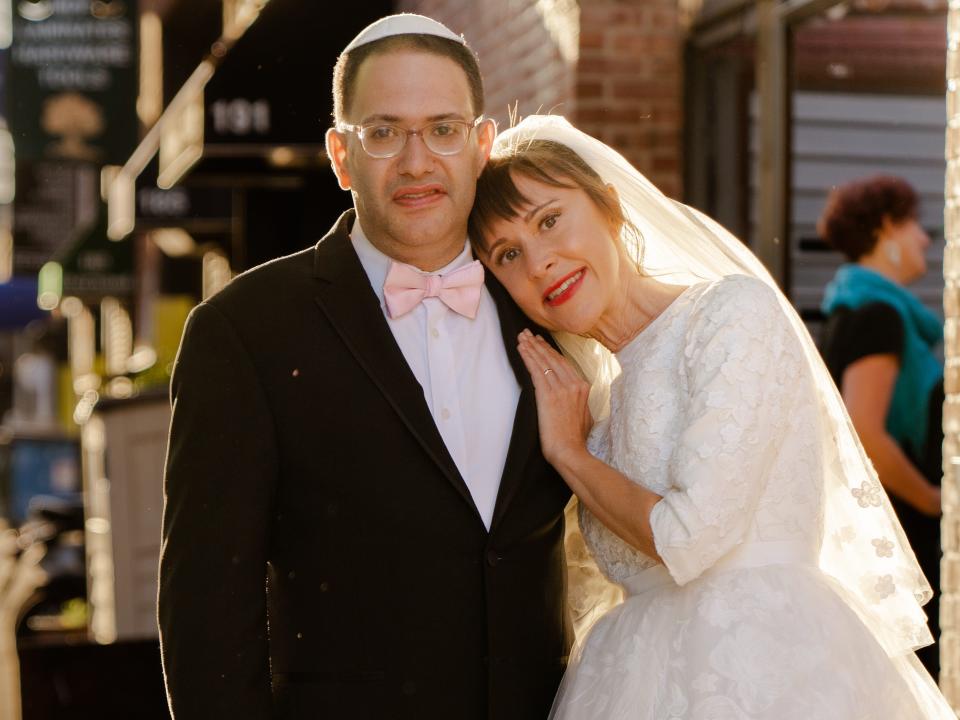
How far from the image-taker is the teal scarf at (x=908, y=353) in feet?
15.7

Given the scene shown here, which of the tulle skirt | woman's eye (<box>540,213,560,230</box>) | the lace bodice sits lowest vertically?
the tulle skirt

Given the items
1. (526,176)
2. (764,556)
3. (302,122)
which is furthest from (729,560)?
(302,122)

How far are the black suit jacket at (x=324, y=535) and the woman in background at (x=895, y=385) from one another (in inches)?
95.2

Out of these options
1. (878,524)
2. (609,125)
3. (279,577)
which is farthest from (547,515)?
(609,125)

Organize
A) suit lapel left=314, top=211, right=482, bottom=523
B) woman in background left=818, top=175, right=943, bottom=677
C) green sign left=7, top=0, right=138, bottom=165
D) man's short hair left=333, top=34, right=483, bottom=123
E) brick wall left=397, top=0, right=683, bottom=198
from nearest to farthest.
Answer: suit lapel left=314, top=211, right=482, bottom=523, man's short hair left=333, top=34, right=483, bottom=123, woman in background left=818, top=175, right=943, bottom=677, brick wall left=397, top=0, right=683, bottom=198, green sign left=7, top=0, right=138, bottom=165

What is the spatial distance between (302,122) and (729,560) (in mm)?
4936

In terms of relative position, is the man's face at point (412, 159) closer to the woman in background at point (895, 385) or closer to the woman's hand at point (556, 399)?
the woman's hand at point (556, 399)

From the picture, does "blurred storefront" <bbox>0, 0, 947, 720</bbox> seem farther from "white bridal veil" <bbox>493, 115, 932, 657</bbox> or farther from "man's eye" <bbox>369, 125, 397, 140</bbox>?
"man's eye" <bbox>369, 125, 397, 140</bbox>

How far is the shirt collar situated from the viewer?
2.79 meters

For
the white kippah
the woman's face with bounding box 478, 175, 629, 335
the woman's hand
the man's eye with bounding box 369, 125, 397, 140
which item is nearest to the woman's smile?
the woman's face with bounding box 478, 175, 629, 335

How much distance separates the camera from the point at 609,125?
5609 millimetres

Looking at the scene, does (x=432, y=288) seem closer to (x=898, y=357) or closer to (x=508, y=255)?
(x=508, y=255)

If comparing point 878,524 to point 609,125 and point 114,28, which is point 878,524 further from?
point 114,28

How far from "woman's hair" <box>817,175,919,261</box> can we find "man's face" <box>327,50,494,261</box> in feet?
8.75
